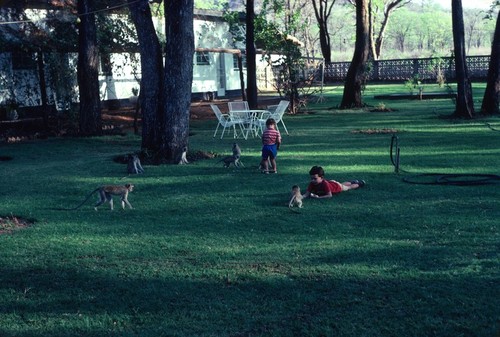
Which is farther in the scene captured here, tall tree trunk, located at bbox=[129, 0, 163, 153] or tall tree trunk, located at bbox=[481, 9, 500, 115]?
tall tree trunk, located at bbox=[481, 9, 500, 115]

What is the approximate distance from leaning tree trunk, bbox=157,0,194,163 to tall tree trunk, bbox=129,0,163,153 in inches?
14.6

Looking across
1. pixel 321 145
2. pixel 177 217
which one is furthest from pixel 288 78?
pixel 177 217

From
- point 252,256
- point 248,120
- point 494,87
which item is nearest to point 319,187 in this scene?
point 252,256

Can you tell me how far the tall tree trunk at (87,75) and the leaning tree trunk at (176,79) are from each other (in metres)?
6.26

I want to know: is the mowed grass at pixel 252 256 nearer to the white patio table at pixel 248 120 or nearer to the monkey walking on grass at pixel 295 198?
the monkey walking on grass at pixel 295 198

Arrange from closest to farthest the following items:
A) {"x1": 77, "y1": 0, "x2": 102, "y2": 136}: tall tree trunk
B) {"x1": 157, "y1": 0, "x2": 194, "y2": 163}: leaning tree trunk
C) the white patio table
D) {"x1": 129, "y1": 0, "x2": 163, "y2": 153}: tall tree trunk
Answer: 1. {"x1": 157, "y1": 0, "x2": 194, "y2": 163}: leaning tree trunk
2. {"x1": 129, "y1": 0, "x2": 163, "y2": 153}: tall tree trunk
3. the white patio table
4. {"x1": 77, "y1": 0, "x2": 102, "y2": 136}: tall tree trunk

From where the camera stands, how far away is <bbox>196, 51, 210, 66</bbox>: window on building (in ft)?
106

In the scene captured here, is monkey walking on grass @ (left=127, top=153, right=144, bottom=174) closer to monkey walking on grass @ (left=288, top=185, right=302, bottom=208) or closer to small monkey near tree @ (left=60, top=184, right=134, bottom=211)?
small monkey near tree @ (left=60, top=184, right=134, bottom=211)

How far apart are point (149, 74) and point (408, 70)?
3655 cm

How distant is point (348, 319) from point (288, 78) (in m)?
19.3

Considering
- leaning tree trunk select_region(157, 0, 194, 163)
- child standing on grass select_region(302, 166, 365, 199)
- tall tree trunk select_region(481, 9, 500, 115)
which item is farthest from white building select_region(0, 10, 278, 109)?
child standing on grass select_region(302, 166, 365, 199)

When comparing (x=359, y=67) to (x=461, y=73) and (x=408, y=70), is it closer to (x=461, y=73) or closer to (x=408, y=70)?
(x=461, y=73)

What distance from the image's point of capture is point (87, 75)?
1811 centimetres

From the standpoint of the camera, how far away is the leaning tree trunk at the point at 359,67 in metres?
25.2
